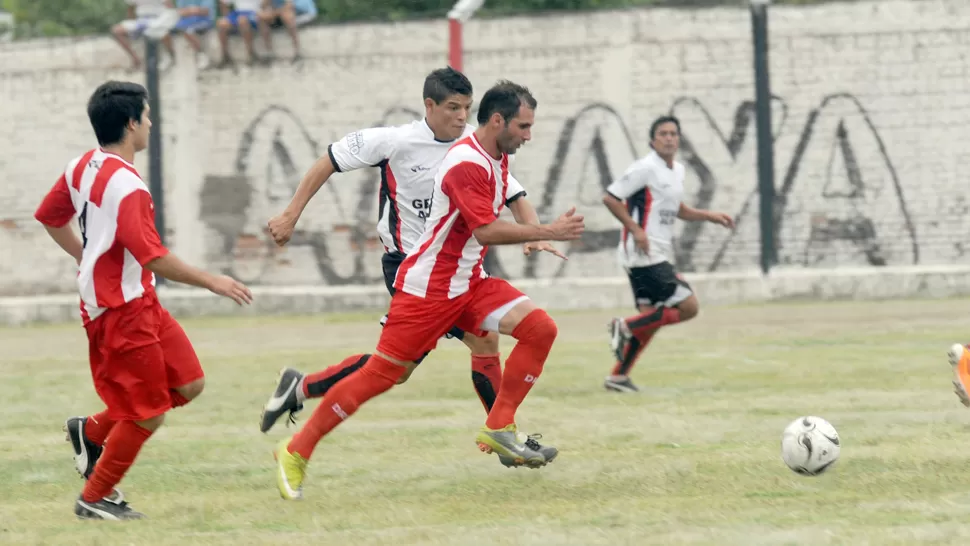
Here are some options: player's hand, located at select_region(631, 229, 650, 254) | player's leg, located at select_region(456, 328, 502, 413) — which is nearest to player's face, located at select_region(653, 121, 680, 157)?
player's hand, located at select_region(631, 229, 650, 254)

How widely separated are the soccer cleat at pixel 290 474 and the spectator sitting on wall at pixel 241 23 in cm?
1306

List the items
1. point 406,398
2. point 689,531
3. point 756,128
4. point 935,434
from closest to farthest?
point 689,531 < point 935,434 < point 406,398 < point 756,128

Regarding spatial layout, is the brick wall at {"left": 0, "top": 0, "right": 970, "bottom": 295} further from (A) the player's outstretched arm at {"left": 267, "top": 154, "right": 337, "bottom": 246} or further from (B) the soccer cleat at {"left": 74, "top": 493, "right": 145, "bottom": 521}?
(B) the soccer cleat at {"left": 74, "top": 493, "right": 145, "bottom": 521}

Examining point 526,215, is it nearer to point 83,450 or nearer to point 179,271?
point 179,271

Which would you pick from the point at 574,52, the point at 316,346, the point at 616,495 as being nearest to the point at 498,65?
the point at 574,52

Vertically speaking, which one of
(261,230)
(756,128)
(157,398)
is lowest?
(261,230)

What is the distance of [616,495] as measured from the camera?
6277 millimetres

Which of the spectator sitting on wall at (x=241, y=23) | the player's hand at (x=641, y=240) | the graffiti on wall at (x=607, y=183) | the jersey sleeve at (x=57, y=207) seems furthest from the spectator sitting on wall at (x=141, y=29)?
the jersey sleeve at (x=57, y=207)

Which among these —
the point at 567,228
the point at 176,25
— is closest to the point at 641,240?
the point at 567,228

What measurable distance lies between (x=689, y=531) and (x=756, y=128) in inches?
529

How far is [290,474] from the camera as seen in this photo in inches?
253

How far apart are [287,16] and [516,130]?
493 inches

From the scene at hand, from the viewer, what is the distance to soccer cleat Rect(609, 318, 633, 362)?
34.1ft

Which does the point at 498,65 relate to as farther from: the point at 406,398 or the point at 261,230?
the point at 406,398
